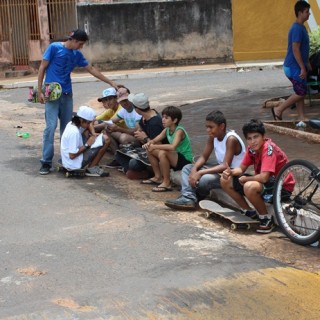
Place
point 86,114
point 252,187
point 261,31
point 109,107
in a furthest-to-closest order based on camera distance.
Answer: point 261,31 → point 109,107 → point 86,114 → point 252,187

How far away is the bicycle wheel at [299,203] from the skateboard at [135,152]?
265 centimetres

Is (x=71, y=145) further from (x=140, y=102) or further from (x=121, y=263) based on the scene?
(x=121, y=263)

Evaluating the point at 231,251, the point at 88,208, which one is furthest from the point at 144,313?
the point at 88,208

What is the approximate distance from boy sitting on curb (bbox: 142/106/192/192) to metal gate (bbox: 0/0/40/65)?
670 inches

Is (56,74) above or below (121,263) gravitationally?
above

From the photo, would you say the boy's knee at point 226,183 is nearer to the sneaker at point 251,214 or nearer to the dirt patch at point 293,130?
the sneaker at point 251,214

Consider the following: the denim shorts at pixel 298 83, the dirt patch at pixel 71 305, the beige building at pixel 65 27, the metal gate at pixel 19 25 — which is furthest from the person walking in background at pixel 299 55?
the metal gate at pixel 19 25

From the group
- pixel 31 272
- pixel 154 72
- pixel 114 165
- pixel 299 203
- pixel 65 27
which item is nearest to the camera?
pixel 31 272

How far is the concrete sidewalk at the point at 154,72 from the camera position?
70.0ft

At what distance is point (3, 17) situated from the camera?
2470cm

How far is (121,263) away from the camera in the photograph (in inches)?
230

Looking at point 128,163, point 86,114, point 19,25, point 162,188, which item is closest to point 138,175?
point 128,163

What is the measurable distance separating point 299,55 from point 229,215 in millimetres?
4890

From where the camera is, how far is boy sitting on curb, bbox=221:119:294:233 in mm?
6641
